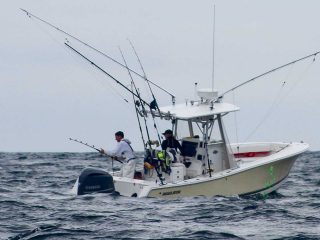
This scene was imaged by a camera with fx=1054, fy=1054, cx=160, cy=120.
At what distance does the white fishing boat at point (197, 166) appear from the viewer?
79.9ft

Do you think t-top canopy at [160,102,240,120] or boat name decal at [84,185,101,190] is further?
t-top canopy at [160,102,240,120]

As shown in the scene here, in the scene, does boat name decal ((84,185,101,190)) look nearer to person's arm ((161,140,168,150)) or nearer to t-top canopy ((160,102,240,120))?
person's arm ((161,140,168,150))

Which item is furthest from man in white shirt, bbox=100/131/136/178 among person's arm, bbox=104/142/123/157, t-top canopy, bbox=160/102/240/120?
t-top canopy, bbox=160/102/240/120

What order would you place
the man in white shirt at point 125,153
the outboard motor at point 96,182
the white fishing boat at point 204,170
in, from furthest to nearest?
the man in white shirt at point 125,153 → the outboard motor at point 96,182 → the white fishing boat at point 204,170

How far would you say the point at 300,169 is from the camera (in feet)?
134

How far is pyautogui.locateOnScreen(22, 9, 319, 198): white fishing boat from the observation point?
2434 cm

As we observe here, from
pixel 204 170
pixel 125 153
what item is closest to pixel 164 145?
pixel 125 153

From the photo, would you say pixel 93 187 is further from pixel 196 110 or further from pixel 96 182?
pixel 196 110

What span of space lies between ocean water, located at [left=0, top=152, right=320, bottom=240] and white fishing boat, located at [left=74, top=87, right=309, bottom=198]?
A: 0.29 metres

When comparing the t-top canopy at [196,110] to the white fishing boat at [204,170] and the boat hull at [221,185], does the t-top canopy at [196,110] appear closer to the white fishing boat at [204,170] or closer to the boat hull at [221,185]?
the white fishing boat at [204,170]

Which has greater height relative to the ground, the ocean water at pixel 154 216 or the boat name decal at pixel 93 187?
the boat name decal at pixel 93 187

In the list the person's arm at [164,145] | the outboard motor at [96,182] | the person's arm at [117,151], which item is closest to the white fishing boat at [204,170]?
the outboard motor at [96,182]

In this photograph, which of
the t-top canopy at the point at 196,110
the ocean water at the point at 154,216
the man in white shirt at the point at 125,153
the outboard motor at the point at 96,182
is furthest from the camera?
the man in white shirt at the point at 125,153

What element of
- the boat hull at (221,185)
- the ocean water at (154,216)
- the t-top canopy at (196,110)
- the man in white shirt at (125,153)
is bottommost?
the ocean water at (154,216)
